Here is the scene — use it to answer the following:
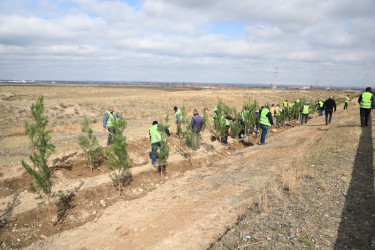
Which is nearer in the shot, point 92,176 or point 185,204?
point 185,204

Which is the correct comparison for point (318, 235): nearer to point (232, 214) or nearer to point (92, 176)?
point (232, 214)

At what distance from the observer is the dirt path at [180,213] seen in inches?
178

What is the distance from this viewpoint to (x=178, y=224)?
488 cm

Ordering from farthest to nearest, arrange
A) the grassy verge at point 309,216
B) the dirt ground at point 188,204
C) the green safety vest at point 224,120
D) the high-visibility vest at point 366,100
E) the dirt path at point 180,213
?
the green safety vest at point 224,120, the high-visibility vest at point 366,100, the dirt path at point 180,213, the dirt ground at point 188,204, the grassy verge at point 309,216

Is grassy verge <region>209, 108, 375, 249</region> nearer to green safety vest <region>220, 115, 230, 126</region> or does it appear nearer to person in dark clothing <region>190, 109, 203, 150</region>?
person in dark clothing <region>190, 109, 203, 150</region>

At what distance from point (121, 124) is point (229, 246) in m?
4.93

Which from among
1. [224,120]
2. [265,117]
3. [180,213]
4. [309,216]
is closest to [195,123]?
[224,120]

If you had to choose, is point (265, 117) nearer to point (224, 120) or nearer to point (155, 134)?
point (224, 120)

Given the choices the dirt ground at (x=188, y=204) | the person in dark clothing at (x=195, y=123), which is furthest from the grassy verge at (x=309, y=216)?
the person in dark clothing at (x=195, y=123)

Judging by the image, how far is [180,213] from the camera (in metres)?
5.34

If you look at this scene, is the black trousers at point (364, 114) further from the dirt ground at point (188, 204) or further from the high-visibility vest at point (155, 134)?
the high-visibility vest at point (155, 134)

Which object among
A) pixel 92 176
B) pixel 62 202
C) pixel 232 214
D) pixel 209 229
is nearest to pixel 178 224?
pixel 209 229

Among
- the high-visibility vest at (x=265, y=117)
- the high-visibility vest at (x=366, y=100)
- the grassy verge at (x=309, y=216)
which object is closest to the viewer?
the grassy verge at (x=309, y=216)

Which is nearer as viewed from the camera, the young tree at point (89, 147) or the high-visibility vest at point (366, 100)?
the young tree at point (89, 147)
